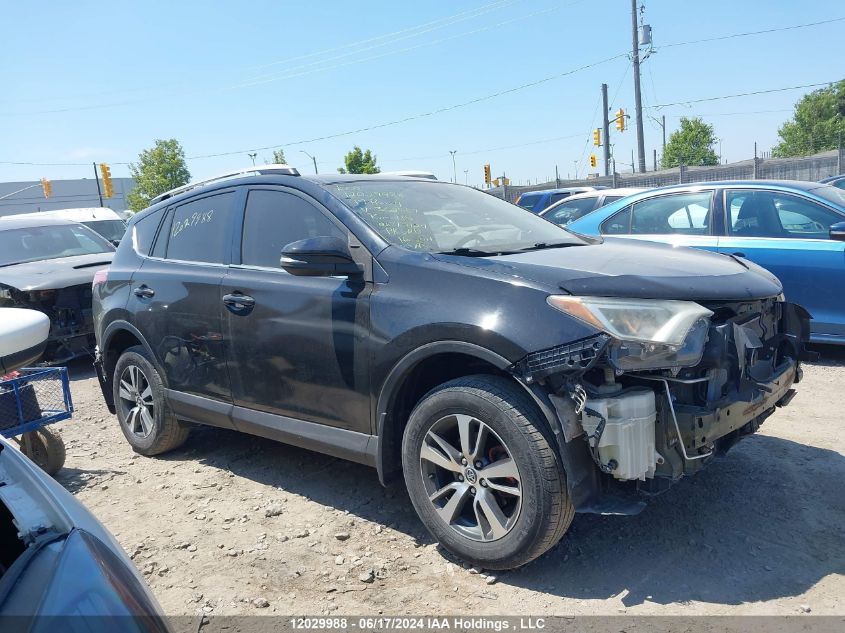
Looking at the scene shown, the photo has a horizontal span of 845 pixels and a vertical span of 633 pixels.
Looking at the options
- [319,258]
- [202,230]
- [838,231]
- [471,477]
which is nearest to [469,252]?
[319,258]

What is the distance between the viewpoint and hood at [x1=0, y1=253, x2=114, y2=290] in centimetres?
780

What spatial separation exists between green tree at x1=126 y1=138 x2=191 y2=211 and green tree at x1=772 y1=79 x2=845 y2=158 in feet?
168

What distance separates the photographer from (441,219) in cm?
385

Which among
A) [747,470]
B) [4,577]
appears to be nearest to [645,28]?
[747,470]

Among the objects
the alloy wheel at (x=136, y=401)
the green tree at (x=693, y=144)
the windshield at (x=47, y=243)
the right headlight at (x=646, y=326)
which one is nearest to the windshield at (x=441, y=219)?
the right headlight at (x=646, y=326)

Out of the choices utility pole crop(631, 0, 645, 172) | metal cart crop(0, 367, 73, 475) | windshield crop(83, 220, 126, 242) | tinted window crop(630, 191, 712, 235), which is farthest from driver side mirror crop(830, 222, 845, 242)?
utility pole crop(631, 0, 645, 172)

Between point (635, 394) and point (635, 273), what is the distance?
593 mm

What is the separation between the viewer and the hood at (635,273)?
9.42ft

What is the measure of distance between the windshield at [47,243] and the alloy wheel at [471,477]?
7.78m

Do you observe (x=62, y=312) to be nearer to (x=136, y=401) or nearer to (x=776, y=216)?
(x=136, y=401)

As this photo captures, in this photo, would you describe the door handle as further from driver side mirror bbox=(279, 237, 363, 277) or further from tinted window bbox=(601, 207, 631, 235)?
tinted window bbox=(601, 207, 631, 235)

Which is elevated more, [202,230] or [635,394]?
[202,230]

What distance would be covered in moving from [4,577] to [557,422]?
196 centimetres

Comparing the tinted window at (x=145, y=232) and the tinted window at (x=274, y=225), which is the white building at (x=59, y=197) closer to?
the tinted window at (x=145, y=232)
